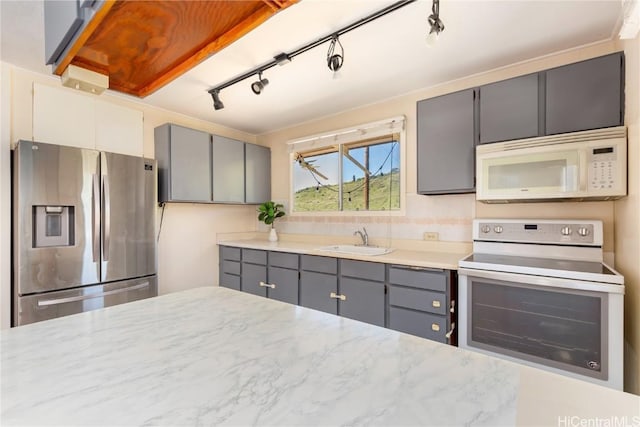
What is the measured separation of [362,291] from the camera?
7.93ft

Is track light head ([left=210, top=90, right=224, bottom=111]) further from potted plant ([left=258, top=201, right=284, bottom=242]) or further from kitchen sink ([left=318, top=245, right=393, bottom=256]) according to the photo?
kitchen sink ([left=318, top=245, right=393, bottom=256])

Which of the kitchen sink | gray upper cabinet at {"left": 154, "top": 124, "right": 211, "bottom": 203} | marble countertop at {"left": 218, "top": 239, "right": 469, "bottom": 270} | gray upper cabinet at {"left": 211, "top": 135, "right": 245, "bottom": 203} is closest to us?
marble countertop at {"left": 218, "top": 239, "right": 469, "bottom": 270}

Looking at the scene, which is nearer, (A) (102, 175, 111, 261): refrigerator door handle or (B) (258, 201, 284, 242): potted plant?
(A) (102, 175, 111, 261): refrigerator door handle

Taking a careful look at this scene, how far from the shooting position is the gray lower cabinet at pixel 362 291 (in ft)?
7.63

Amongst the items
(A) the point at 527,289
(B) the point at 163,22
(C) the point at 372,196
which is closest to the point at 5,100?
(B) the point at 163,22

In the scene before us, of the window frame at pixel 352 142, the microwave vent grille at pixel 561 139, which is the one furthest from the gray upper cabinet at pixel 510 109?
the window frame at pixel 352 142

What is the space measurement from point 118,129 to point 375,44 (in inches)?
97.2

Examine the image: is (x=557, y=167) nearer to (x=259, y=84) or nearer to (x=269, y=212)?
(x=259, y=84)

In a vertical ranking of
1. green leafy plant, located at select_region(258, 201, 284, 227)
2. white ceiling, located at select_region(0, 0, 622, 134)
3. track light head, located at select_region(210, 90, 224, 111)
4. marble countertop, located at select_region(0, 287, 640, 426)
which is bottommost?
marble countertop, located at select_region(0, 287, 640, 426)

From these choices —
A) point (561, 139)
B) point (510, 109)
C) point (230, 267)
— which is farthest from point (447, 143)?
point (230, 267)

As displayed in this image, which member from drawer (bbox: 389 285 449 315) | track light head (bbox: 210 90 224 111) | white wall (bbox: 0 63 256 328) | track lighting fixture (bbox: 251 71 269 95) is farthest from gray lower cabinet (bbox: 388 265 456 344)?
white wall (bbox: 0 63 256 328)

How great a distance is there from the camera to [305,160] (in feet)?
12.2

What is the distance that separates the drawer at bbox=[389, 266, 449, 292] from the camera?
6.68 feet

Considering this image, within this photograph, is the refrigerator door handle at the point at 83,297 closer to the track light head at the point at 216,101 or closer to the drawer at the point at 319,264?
the drawer at the point at 319,264
